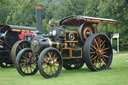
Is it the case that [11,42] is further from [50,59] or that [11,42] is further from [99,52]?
[99,52]

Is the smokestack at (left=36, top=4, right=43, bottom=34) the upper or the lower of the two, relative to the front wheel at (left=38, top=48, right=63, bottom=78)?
upper

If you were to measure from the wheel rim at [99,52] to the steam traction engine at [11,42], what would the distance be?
3860 millimetres

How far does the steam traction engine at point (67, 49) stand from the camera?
661 cm

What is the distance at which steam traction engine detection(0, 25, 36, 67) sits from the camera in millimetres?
9913

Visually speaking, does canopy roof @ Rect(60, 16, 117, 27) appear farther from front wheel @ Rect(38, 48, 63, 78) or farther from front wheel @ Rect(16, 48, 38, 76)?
front wheel @ Rect(16, 48, 38, 76)

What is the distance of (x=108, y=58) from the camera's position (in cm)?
819

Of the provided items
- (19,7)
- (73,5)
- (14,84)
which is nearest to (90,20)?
(14,84)

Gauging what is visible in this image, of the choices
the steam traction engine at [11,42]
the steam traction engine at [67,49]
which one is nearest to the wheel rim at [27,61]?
the steam traction engine at [67,49]

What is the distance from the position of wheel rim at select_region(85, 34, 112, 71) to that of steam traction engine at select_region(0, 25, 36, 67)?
12.7ft

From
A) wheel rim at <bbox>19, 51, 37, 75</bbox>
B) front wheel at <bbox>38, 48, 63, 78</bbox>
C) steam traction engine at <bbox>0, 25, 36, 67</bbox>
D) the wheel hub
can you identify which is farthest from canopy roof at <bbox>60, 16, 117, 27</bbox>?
steam traction engine at <bbox>0, 25, 36, 67</bbox>

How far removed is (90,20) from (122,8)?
1269 centimetres

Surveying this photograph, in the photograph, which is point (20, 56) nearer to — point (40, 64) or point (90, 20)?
point (40, 64)

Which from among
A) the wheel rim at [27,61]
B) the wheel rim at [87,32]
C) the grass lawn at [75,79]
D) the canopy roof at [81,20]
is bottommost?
the grass lawn at [75,79]

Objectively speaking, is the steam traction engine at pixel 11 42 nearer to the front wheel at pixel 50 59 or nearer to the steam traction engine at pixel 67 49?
the steam traction engine at pixel 67 49
